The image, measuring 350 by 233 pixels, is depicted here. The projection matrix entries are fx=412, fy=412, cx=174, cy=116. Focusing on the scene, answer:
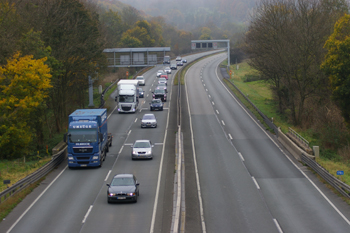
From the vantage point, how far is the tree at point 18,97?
113 feet

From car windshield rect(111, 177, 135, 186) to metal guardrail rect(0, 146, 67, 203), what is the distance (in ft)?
18.4

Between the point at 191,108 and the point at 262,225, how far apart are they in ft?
123

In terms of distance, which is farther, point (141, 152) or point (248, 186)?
point (141, 152)

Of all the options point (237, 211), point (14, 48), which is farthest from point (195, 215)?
point (14, 48)

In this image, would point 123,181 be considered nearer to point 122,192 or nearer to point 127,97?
point 122,192

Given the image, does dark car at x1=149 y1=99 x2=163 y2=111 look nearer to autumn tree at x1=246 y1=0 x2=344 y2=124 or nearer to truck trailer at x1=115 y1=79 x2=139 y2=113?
truck trailer at x1=115 y1=79 x2=139 y2=113

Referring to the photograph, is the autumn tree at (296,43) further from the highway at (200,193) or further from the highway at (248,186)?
the highway at (200,193)

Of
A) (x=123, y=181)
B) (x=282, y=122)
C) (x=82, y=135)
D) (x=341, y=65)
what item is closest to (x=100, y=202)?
(x=123, y=181)

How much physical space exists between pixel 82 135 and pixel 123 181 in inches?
306

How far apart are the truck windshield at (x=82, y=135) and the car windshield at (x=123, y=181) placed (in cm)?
713

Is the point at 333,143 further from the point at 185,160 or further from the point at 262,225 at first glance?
the point at 262,225

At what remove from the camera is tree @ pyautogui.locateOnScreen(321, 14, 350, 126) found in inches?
1387

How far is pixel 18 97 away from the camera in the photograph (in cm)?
3578

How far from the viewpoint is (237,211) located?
2095 cm
